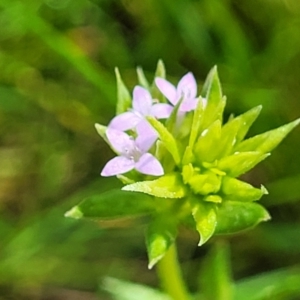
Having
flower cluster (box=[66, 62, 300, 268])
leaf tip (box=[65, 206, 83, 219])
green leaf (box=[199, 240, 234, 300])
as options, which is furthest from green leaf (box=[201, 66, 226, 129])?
green leaf (box=[199, 240, 234, 300])

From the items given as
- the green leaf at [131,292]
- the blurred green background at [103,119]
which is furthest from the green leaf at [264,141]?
the blurred green background at [103,119]

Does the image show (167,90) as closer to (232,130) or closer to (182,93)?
(182,93)

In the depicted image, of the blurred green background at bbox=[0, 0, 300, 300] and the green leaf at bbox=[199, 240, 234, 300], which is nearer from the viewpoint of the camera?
the green leaf at bbox=[199, 240, 234, 300]

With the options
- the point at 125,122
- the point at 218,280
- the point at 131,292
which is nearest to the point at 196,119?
the point at 125,122

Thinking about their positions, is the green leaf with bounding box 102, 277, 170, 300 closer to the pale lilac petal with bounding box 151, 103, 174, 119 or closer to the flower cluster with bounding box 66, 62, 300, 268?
the flower cluster with bounding box 66, 62, 300, 268

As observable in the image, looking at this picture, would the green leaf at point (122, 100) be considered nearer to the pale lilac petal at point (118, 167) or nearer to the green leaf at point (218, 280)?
the pale lilac petal at point (118, 167)

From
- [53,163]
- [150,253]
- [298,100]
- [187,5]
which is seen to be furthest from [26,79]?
[150,253]

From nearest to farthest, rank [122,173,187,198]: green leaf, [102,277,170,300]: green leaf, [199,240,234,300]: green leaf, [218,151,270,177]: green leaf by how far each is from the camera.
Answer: [122,173,187,198]: green leaf, [218,151,270,177]: green leaf, [199,240,234,300]: green leaf, [102,277,170,300]: green leaf
